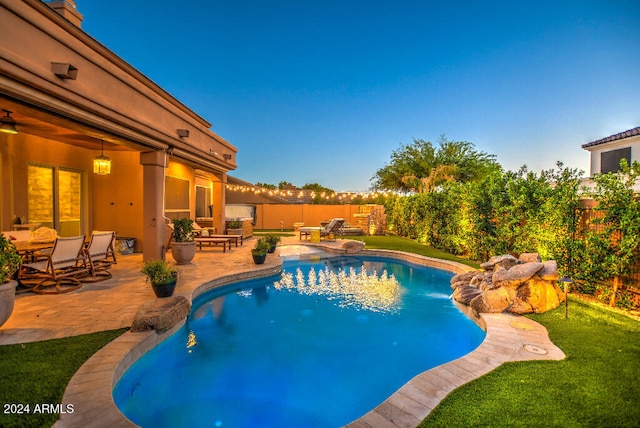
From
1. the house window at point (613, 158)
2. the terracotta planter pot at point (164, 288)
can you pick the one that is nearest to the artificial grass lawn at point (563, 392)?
the terracotta planter pot at point (164, 288)

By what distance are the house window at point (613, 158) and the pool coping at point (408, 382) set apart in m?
15.9

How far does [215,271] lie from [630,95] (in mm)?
18135

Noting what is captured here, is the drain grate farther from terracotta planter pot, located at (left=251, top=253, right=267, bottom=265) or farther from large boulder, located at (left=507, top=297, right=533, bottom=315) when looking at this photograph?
terracotta planter pot, located at (left=251, top=253, right=267, bottom=265)

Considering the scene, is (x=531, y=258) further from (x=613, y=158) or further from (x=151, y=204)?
(x=613, y=158)

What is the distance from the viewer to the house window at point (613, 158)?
14942 millimetres

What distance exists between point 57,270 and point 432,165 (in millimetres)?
23900

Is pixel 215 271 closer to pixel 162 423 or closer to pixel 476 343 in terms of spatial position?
pixel 162 423

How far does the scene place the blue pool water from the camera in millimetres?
3186

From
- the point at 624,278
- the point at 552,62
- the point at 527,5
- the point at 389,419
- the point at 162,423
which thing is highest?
the point at 527,5

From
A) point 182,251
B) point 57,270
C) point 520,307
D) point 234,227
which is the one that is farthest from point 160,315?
point 234,227

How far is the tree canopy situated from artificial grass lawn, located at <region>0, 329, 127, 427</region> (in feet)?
71.8

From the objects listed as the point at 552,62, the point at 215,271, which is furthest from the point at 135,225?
the point at 552,62

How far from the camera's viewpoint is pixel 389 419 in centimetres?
242

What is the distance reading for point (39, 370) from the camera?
9.56ft
